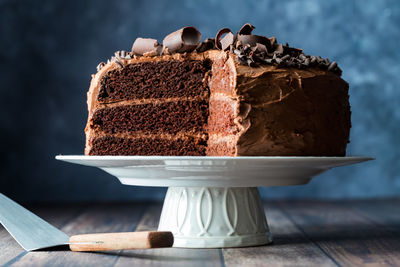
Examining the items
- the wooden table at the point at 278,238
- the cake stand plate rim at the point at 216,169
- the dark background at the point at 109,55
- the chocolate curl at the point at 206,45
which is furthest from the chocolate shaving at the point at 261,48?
the dark background at the point at 109,55

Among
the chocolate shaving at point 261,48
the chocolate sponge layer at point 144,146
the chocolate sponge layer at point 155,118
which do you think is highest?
the chocolate shaving at point 261,48

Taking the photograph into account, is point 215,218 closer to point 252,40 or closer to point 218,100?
point 218,100

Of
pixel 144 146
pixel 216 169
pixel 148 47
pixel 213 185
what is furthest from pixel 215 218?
pixel 148 47

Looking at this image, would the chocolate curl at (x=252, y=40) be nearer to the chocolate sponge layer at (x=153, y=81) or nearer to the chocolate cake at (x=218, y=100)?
the chocolate cake at (x=218, y=100)

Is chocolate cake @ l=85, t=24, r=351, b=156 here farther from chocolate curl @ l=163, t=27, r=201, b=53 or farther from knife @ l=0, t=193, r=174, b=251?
knife @ l=0, t=193, r=174, b=251

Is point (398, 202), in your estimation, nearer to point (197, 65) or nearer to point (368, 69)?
point (368, 69)
